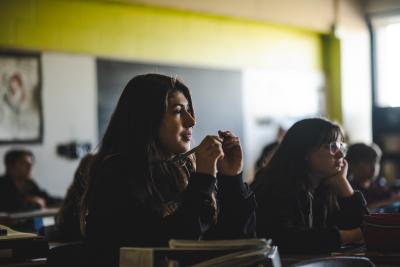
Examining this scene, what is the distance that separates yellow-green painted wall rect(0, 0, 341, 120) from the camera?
17.2ft

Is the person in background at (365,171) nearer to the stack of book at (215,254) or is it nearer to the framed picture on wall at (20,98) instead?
the framed picture on wall at (20,98)

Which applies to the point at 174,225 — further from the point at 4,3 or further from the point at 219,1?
the point at 219,1

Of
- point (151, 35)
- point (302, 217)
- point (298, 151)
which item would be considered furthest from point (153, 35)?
point (302, 217)

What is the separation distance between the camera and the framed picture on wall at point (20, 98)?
5078 mm

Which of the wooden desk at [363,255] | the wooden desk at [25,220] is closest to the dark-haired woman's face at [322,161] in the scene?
the wooden desk at [363,255]

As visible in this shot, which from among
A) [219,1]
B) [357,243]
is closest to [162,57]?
[219,1]

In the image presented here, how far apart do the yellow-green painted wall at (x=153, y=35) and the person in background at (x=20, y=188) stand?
2.77 feet

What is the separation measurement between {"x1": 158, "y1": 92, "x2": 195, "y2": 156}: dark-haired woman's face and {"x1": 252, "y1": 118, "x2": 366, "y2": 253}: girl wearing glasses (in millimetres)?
595

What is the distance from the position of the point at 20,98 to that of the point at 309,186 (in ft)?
9.90

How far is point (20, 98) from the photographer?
5168mm

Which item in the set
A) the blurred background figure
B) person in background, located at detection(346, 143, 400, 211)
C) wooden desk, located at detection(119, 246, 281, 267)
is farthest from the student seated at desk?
person in background, located at detection(346, 143, 400, 211)

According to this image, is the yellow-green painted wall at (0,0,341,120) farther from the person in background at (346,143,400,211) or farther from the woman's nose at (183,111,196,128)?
the woman's nose at (183,111,196,128)

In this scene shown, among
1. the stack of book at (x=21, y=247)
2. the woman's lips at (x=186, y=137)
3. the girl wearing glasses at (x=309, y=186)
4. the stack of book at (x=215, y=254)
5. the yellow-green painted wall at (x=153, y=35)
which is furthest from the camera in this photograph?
the yellow-green painted wall at (x=153, y=35)

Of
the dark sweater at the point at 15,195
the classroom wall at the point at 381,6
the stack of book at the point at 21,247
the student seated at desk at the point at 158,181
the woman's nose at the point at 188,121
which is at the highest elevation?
the classroom wall at the point at 381,6
